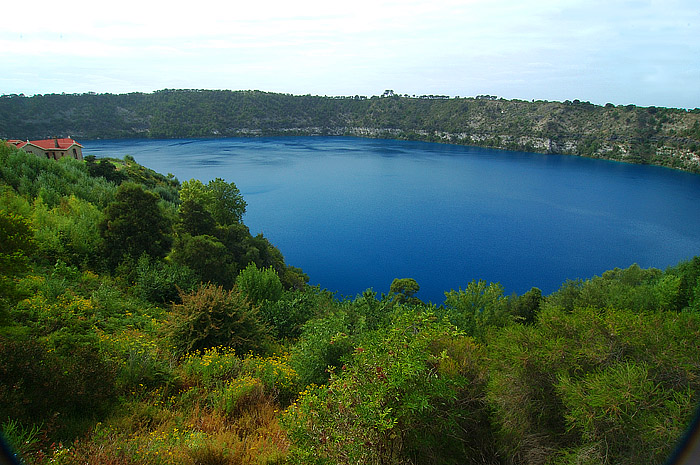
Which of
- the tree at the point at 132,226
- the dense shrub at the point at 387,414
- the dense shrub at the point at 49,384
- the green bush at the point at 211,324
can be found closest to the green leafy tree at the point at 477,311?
the green bush at the point at 211,324

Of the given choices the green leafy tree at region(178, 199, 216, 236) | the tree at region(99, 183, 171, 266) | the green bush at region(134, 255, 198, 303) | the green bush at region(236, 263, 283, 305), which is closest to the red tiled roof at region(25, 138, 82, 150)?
the green leafy tree at region(178, 199, 216, 236)

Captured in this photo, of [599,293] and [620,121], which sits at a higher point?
[620,121]

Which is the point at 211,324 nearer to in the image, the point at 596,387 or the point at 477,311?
the point at 596,387

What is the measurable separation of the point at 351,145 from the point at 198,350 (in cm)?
9583

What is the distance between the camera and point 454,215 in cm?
3888

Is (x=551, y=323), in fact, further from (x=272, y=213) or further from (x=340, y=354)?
(x=272, y=213)

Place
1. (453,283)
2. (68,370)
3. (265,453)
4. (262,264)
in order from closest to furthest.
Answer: (265,453), (68,370), (262,264), (453,283)

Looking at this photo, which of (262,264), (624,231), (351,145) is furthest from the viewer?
(351,145)

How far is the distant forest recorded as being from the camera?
241 feet

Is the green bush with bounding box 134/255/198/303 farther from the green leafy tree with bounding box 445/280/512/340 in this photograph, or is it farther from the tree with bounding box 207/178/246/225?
the tree with bounding box 207/178/246/225

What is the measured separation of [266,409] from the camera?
595cm

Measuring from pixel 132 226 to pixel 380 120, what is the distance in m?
116

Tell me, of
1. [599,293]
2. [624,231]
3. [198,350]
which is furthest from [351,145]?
[198,350]

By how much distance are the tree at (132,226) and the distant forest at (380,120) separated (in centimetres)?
7308
